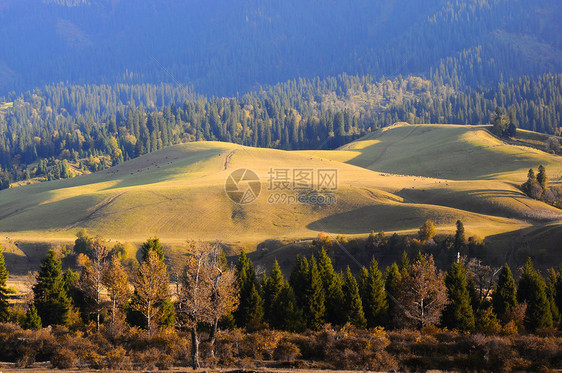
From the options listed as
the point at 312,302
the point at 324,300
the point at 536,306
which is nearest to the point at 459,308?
the point at 536,306

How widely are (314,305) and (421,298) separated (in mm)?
9286

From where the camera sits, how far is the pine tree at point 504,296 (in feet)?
153

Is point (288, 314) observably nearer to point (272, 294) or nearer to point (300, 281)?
point (272, 294)

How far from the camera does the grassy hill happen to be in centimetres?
8725

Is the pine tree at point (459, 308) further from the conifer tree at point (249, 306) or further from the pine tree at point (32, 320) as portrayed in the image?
the pine tree at point (32, 320)

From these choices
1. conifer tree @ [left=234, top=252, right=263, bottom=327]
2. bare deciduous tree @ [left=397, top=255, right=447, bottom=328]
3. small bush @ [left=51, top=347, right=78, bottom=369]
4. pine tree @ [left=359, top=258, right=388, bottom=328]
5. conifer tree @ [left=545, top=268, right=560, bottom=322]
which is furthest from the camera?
conifer tree @ [left=234, top=252, right=263, bottom=327]

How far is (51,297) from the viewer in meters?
48.8

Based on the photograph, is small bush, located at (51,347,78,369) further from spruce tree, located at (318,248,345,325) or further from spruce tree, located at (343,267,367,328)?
spruce tree, located at (343,267,367,328)

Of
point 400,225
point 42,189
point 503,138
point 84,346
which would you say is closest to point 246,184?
point 400,225


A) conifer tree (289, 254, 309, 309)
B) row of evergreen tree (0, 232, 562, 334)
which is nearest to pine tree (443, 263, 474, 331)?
row of evergreen tree (0, 232, 562, 334)

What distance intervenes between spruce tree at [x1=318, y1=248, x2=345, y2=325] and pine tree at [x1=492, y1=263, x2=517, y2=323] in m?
13.7

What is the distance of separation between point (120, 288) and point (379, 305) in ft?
73.0

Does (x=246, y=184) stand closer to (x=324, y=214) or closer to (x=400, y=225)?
(x=324, y=214)

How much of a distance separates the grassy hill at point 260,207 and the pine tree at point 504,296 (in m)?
28.6
